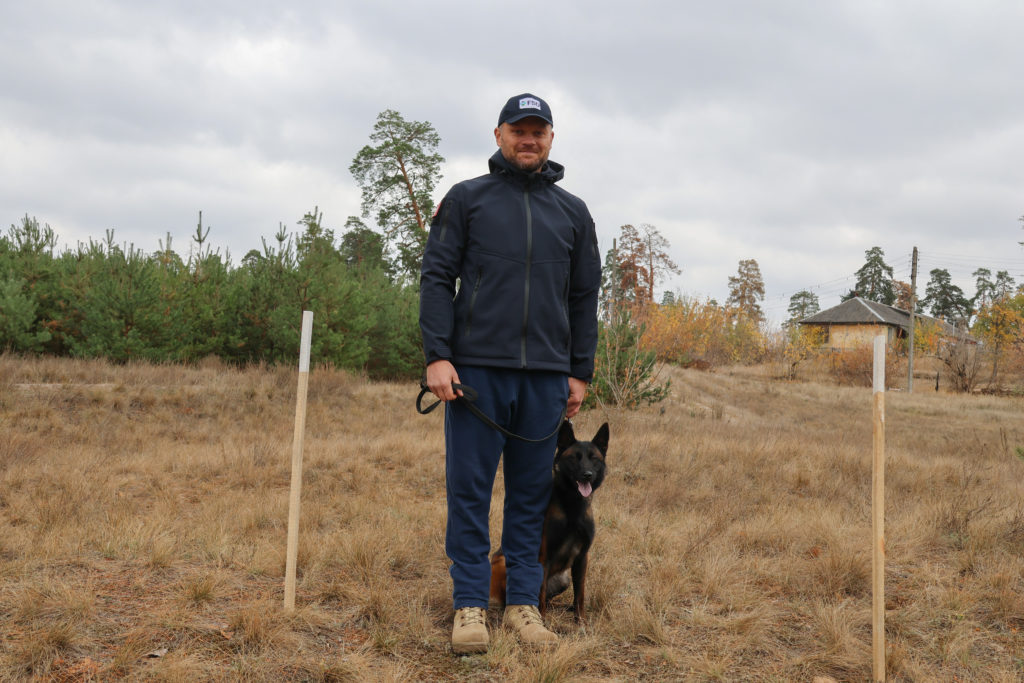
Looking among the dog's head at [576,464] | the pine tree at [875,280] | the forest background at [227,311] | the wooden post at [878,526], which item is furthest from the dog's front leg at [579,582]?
the pine tree at [875,280]

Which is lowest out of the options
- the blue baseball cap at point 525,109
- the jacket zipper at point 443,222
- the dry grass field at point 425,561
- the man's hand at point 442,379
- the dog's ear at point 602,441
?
the dry grass field at point 425,561

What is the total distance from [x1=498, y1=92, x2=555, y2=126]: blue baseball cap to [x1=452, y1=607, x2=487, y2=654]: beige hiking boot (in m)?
2.23

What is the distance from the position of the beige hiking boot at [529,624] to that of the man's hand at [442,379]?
3.46 feet

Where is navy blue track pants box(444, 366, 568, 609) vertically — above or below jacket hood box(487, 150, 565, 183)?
below

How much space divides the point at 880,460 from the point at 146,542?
411 cm

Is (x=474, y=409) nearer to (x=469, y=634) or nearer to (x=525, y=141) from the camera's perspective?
(x=469, y=634)

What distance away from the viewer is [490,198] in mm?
2971

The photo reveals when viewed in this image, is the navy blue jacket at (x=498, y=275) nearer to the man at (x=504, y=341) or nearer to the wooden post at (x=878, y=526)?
the man at (x=504, y=341)

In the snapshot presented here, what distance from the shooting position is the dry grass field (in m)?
2.75

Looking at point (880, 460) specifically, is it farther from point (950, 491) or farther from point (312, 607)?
point (950, 491)

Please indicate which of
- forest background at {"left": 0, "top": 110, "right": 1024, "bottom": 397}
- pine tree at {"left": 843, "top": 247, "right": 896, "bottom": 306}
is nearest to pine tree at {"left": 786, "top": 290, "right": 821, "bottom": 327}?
Answer: pine tree at {"left": 843, "top": 247, "right": 896, "bottom": 306}

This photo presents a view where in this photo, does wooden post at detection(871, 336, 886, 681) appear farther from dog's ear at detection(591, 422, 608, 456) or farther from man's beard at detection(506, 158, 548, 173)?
man's beard at detection(506, 158, 548, 173)

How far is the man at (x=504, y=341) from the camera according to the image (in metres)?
2.89

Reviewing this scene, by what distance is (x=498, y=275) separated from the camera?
9.50ft
